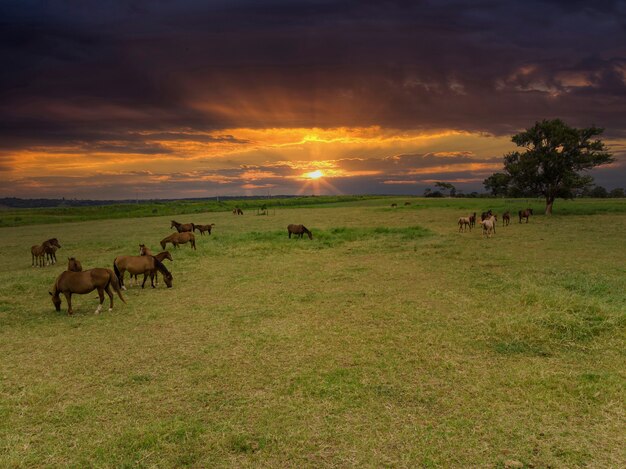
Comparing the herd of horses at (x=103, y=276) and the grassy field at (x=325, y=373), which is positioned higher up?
the herd of horses at (x=103, y=276)

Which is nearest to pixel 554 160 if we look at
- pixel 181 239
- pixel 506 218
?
pixel 506 218

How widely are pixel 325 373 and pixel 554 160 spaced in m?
53.1

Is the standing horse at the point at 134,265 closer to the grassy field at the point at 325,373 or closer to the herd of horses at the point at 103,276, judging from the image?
the herd of horses at the point at 103,276

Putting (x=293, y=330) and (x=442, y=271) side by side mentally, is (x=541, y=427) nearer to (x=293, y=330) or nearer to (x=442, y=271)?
(x=293, y=330)

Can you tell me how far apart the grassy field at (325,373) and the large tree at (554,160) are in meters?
38.0

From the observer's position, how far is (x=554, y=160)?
4944 cm

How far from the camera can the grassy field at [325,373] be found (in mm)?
5781

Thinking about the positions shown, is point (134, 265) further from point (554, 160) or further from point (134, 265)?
point (554, 160)

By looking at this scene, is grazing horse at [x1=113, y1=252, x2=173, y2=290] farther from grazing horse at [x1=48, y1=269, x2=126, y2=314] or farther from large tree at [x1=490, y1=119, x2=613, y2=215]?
large tree at [x1=490, y1=119, x2=613, y2=215]

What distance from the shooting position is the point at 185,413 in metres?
6.80

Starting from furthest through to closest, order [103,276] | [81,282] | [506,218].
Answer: [506,218] → [103,276] → [81,282]

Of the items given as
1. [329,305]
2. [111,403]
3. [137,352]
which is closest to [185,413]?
[111,403]

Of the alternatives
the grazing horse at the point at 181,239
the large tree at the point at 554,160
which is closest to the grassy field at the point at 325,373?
the grazing horse at the point at 181,239

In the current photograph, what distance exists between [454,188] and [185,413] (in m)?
193
